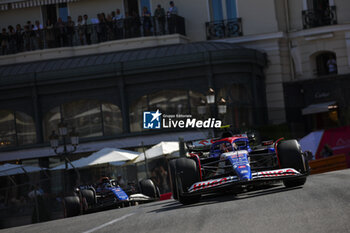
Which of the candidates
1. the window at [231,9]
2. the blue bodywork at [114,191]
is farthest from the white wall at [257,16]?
the blue bodywork at [114,191]

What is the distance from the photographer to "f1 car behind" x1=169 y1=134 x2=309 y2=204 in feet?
43.0

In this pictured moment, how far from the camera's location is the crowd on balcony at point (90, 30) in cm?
3644

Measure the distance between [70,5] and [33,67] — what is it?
5446 mm

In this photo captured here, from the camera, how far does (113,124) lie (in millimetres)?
34281

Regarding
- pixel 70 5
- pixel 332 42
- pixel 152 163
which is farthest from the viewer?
pixel 70 5

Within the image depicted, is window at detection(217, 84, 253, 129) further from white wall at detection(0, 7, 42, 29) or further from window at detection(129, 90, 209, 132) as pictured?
white wall at detection(0, 7, 42, 29)

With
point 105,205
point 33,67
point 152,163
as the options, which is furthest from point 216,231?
point 33,67

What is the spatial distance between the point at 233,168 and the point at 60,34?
25742 mm

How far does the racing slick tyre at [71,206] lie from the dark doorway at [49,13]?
2217 cm

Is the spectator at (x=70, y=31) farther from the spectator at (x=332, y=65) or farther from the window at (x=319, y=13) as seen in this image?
the spectator at (x=332, y=65)

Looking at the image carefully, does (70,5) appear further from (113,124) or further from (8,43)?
(113,124)

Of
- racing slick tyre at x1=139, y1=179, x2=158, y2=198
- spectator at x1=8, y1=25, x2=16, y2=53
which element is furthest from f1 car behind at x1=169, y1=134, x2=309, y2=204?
spectator at x1=8, y1=25, x2=16, y2=53

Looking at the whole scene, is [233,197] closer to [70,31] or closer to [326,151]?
[326,151]

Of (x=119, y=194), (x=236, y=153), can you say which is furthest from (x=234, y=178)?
(x=119, y=194)
